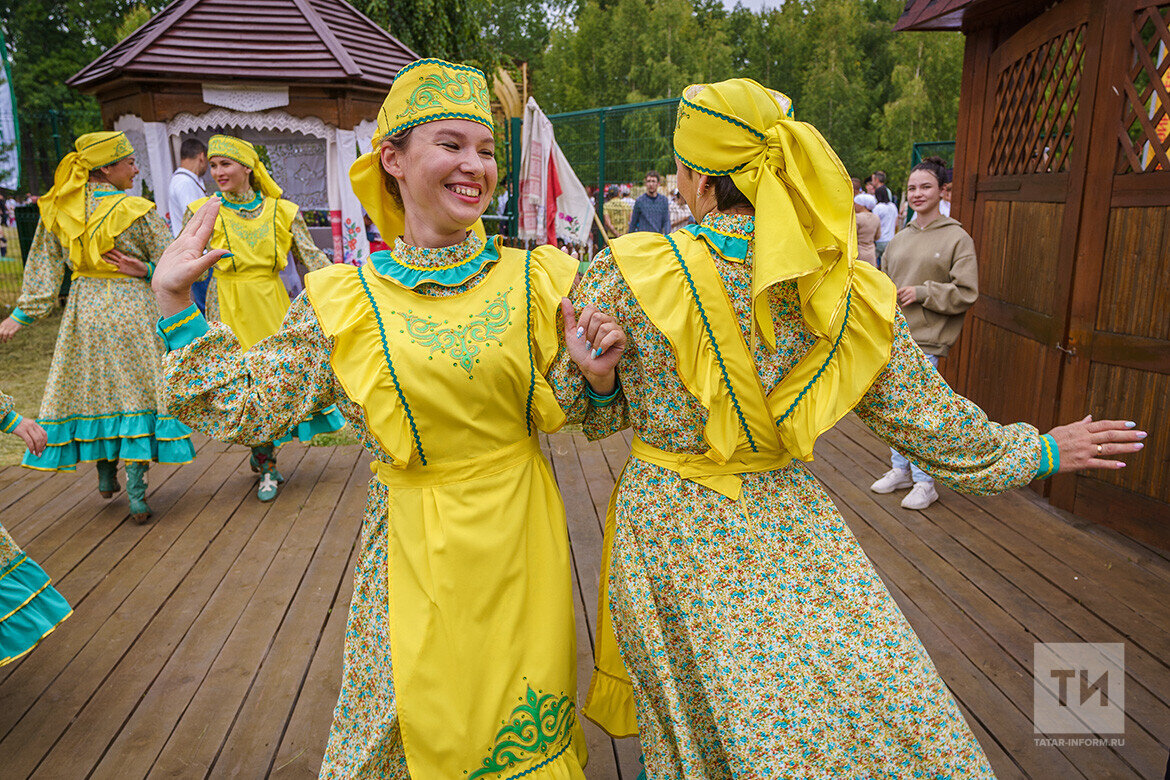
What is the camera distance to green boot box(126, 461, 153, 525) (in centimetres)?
420

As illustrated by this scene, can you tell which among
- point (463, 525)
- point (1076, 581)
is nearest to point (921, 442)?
point (463, 525)

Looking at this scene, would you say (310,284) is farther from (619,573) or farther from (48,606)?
(48,606)

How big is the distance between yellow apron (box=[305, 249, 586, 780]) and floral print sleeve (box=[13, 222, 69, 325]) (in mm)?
3267

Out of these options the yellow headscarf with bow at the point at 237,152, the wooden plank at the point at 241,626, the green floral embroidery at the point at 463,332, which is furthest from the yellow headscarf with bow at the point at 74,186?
the green floral embroidery at the point at 463,332

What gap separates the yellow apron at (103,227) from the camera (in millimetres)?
4117

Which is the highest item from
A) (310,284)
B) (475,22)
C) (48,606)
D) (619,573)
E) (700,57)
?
→ (700,57)

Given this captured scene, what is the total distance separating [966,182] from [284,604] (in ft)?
15.7

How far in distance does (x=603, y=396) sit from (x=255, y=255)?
3299 millimetres

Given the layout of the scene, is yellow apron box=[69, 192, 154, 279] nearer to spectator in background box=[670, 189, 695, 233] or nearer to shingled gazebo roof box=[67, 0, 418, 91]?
shingled gazebo roof box=[67, 0, 418, 91]

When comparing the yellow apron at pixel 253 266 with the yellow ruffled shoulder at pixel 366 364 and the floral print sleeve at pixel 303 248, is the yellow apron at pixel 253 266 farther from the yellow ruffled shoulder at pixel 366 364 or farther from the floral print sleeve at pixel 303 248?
the yellow ruffled shoulder at pixel 366 364

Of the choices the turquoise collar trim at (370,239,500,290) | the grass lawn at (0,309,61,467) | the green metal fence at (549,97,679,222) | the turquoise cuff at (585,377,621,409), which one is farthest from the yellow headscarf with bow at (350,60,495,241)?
the green metal fence at (549,97,679,222)

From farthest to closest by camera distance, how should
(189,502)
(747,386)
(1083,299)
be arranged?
(189,502) → (1083,299) → (747,386)

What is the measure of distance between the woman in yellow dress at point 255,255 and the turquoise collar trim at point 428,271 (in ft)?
9.07

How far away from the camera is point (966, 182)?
5406 millimetres
